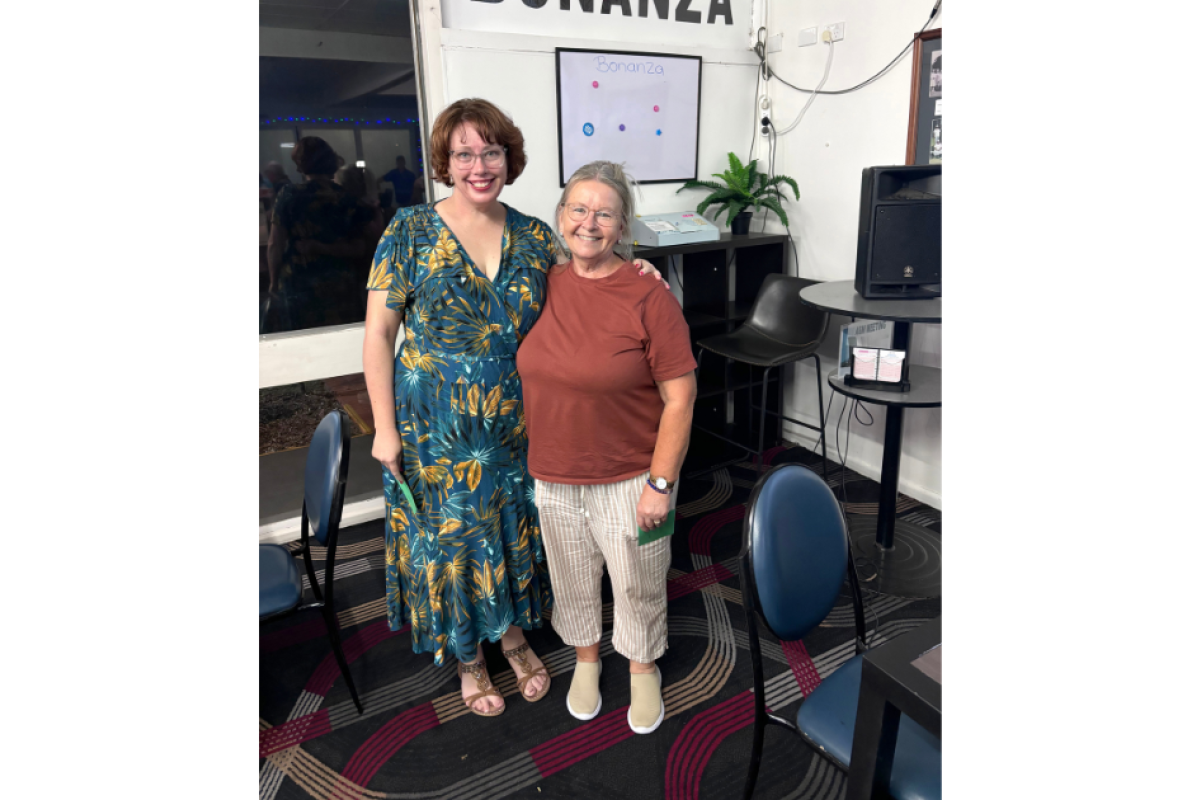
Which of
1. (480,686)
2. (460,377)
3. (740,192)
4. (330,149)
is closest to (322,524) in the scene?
(460,377)

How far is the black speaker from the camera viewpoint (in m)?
2.52

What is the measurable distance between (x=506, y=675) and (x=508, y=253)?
4.44 ft

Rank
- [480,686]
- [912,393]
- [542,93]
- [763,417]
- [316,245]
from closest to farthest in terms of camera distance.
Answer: [480,686] < [912,393] < [316,245] < [542,93] < [763,417]

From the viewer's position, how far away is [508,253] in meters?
1.85

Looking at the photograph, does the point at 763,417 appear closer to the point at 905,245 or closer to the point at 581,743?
the point at 905,245

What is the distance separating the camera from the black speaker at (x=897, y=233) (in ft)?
8.27

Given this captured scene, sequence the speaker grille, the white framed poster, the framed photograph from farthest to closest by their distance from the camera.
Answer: the white framed poster → the framed photograph → the speaker grille

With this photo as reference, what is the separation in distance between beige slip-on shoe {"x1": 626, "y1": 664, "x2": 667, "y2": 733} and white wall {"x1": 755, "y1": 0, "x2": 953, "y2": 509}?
1861 millimetres

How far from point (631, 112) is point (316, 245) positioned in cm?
168

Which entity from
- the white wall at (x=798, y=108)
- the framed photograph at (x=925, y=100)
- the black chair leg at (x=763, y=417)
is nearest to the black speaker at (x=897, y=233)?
the framed photograph at (x=925, y=100)

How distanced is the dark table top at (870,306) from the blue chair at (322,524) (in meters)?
1.67

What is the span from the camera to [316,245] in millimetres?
3018

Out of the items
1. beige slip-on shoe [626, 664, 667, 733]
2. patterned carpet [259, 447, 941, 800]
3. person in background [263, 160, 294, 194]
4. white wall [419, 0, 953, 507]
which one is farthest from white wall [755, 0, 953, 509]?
person in background [263, 160, 294, 194]

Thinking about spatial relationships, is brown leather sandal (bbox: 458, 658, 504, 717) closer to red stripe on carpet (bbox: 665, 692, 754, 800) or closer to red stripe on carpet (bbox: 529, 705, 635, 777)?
red stripe on carpet (bbox: 529, 705, 635, 777)
